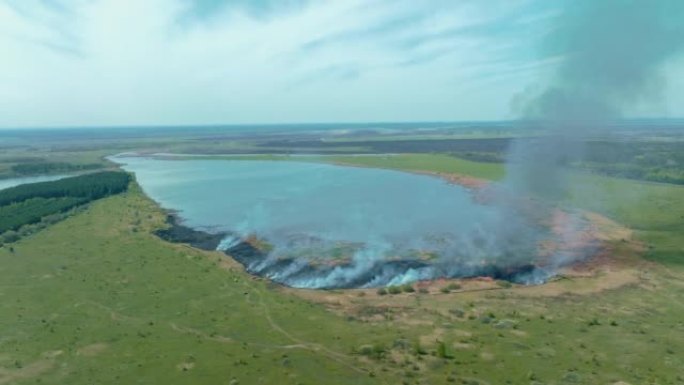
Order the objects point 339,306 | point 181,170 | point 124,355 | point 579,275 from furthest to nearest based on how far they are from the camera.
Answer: point 181,170, point 579,275, point 339,306, point 124,355

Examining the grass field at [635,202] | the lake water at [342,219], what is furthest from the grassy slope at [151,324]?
the grass field at [635,202]

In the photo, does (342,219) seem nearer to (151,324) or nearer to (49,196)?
(151,324)

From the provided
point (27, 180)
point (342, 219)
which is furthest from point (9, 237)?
point (27, 180)

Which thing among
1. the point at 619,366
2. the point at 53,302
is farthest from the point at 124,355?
the point at 619,366

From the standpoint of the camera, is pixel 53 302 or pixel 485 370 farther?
pixel 53 302

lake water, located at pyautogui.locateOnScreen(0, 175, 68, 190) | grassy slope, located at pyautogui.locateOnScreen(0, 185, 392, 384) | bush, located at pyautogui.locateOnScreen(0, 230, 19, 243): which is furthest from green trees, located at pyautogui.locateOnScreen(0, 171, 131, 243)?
lake water, located at pyautogui.locateOnScreen(0, 175, 68, 190)

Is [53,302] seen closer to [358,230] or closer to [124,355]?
[124,355]

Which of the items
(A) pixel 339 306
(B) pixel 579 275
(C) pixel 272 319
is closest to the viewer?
(C) pixel 272 319
